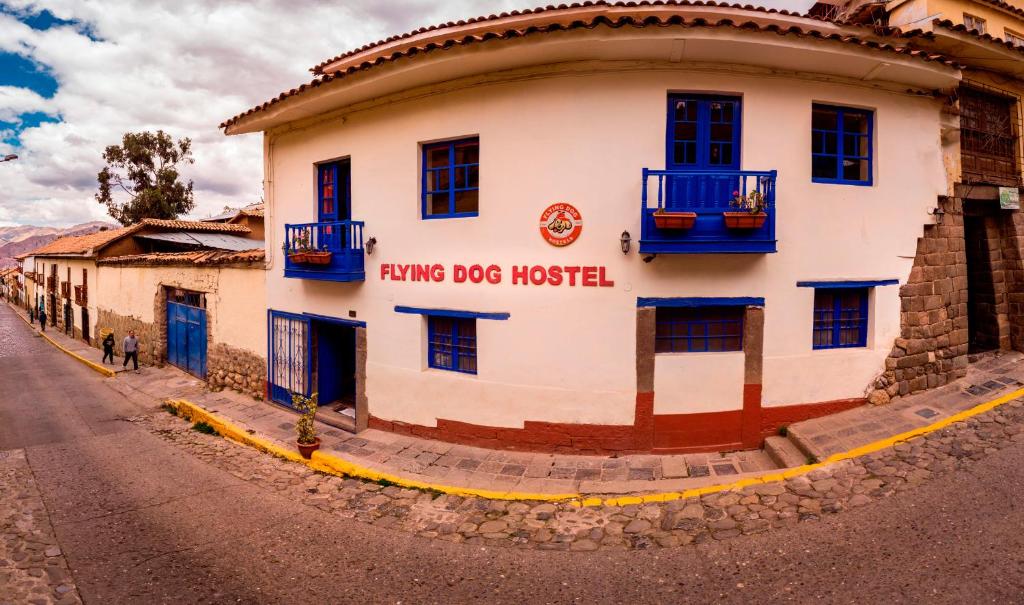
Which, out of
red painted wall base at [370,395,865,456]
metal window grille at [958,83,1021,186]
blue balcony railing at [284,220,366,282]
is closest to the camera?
red painted wall base at [370,395,865,456]

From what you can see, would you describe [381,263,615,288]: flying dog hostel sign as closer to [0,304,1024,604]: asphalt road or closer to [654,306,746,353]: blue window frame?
[654,306,746,353]: blue window frame

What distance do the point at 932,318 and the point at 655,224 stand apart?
546 centimetres

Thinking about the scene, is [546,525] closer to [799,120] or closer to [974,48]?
[799,120]

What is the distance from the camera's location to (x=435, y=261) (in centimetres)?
814

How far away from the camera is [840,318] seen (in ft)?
25.9

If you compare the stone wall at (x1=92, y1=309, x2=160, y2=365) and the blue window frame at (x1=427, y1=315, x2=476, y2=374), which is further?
the stone wall at (x1=92, y1=309, x2=160, y2=365)

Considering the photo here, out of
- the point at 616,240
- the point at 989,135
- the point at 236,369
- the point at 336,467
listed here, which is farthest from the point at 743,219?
the point at 236,369

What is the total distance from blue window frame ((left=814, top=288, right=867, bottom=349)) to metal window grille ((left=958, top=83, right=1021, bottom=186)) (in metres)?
3.32

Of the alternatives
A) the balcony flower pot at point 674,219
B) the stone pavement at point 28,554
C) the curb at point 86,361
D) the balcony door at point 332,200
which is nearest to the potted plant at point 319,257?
the balcony door at point 332,200

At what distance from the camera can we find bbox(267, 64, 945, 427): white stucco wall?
721cm

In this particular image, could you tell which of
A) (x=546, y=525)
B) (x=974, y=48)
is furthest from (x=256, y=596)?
(x=974, y=48)

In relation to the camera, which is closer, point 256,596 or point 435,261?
point 256,596

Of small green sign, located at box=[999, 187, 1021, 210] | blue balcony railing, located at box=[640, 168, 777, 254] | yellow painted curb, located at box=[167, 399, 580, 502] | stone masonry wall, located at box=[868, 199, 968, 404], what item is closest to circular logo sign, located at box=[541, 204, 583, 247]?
blue balcony railing, located at box=[640, 168, 777, 254]

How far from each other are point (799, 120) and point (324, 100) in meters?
7.93
